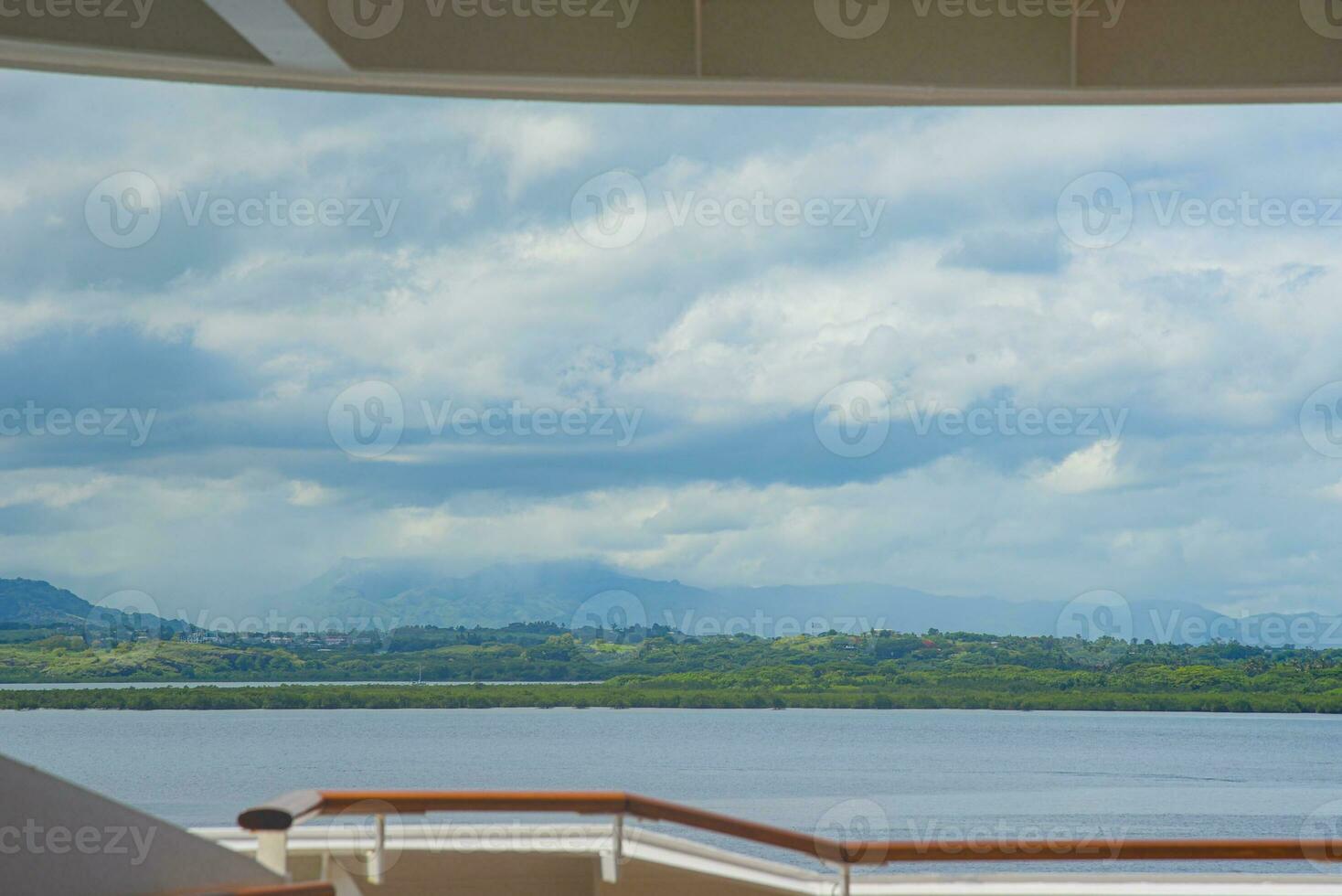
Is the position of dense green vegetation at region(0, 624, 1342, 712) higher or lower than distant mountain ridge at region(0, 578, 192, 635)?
lower

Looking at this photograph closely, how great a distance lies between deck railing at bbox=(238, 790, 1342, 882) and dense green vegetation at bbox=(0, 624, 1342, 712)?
143ft

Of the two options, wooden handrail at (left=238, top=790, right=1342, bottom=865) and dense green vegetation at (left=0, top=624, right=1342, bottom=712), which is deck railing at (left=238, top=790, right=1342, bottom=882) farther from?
dense green vegetation at (left=0, top=624, right=1342, bottom=712)

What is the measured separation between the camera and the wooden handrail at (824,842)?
350 cm

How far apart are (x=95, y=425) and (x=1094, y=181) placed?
189 feet

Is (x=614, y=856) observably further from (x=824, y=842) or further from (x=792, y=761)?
(x=792, y=761)

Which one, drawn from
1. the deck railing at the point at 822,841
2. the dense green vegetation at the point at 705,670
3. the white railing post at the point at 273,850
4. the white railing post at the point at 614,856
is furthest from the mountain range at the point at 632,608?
the white railing post at the point at 273,850

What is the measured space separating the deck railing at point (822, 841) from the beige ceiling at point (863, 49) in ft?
7.83

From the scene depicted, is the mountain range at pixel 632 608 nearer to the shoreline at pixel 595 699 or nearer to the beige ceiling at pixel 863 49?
the shoreline at pixel 595 699

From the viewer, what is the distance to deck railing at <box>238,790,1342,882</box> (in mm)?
3494

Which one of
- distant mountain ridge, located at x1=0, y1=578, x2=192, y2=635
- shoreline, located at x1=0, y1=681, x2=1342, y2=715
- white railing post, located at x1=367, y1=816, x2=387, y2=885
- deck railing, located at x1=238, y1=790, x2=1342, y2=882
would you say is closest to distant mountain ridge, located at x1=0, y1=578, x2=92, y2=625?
distant mountain ridge, located at x1=0, y1=578, x2=192, y2=635

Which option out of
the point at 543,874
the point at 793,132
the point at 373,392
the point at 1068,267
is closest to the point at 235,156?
the point at 373,392

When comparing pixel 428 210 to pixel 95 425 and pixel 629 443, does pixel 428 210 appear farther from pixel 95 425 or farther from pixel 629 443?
pixel 95 425

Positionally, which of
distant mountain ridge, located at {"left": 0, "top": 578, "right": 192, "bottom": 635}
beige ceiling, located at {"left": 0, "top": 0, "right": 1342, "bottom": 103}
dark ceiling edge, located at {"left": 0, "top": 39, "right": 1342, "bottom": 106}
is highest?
beige ceiling, located at {"left": 0, "top": 0, "right": 1342, "bottom": 103}

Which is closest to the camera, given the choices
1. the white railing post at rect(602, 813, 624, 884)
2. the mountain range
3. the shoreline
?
the white railing post at rect(602, 813, 624, 884)
